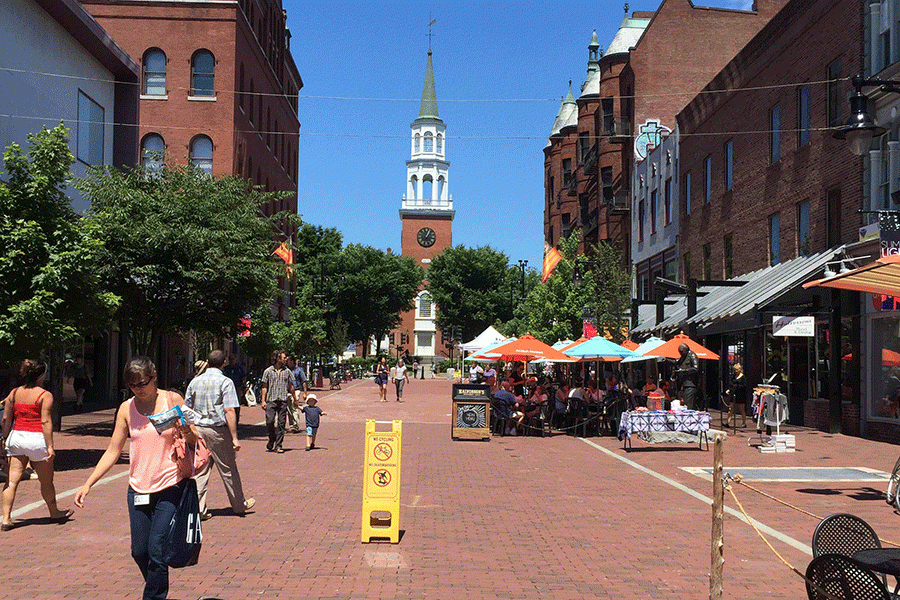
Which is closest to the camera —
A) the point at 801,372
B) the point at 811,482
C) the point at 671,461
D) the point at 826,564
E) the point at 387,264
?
the point at 826,564

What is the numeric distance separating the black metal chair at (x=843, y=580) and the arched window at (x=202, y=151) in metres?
37.0

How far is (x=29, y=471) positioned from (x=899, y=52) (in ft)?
57.8

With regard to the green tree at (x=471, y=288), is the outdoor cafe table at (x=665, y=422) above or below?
below

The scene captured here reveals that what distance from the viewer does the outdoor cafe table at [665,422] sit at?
18750 mm

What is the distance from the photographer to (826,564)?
19.1 ft

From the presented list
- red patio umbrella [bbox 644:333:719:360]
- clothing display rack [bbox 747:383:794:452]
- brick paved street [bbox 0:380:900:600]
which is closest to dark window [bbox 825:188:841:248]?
red patio umbrella [bbox 644:333:719:360]

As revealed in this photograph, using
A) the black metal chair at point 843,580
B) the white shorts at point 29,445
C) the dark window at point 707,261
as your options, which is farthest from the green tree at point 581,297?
the black metal chair at point 843,580

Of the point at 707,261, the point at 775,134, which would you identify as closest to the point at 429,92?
the point at 707,261

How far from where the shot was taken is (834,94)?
76.9 ft

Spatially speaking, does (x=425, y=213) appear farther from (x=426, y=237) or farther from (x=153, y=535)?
(x=153, y=535)

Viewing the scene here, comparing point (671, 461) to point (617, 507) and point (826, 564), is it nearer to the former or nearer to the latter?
point (617, 507)

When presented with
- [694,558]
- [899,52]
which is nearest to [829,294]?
[899,52]

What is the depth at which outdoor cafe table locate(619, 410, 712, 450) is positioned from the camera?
18.8 metres

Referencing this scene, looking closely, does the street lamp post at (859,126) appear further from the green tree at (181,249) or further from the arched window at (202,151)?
the arched window at (202,151)
